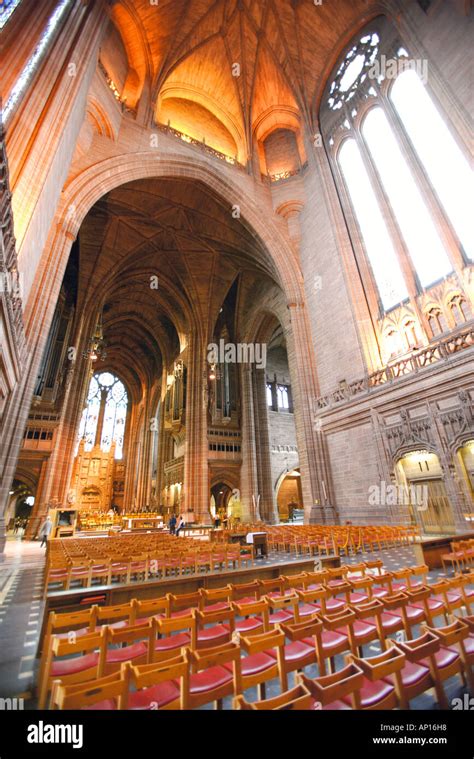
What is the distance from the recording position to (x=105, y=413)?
33219 mm

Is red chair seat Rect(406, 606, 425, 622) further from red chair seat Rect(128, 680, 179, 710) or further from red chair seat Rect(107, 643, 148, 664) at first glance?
red chair seat Rect(107, 643, 148, 664)

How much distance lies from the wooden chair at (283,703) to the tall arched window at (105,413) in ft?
108

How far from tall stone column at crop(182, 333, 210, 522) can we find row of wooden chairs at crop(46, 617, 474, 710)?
1740 centimetres

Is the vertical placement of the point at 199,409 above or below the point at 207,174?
below

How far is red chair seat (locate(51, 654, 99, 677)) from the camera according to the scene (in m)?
2.14

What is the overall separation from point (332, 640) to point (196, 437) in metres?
18.0

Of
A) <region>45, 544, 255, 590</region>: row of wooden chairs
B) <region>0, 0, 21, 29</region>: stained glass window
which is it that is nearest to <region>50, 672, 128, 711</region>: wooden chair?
<region>45, 544, 255, 590</region>: row of wooden chairs

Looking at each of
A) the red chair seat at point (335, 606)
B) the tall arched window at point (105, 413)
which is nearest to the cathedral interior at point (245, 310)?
the red chair seat at point (335, 606)

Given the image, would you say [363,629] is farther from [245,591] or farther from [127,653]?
[127,653]

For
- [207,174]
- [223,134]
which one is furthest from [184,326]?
[223,134]

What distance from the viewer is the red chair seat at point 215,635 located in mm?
2350

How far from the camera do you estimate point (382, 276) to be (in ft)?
43.8
